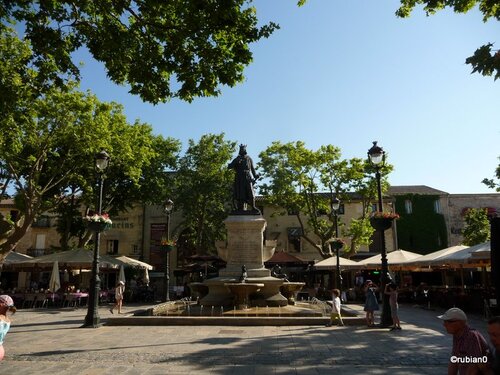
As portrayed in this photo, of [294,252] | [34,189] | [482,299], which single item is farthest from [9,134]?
[294,252]

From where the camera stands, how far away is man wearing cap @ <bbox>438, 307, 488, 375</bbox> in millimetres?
3664

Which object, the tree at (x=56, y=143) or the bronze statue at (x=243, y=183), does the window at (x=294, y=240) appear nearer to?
the tree at (x=56, y=143)

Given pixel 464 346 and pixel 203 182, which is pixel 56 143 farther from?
pixel 464 346

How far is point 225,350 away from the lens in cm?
885

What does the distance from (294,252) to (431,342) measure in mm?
32051

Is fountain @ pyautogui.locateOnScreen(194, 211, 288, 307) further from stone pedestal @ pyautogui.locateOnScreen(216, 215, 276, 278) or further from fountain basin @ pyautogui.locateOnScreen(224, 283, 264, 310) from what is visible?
fountain basin @ pyautogui.locateOnScreen(224, 283, 264, 310)

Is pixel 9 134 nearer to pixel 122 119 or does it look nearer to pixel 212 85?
pixel 122 119

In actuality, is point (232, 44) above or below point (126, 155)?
below

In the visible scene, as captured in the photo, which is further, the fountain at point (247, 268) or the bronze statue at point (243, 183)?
the bronze statue at point (243, 183)

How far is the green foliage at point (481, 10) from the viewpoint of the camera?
7398mm

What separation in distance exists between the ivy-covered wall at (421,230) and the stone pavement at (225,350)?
104 feet

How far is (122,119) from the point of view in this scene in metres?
25.7

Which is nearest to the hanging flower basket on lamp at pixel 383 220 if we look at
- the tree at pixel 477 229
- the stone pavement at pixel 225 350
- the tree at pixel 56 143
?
the stone pavement at pixel 225 350

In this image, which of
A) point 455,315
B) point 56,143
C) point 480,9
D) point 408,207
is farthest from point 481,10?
point 408,207
